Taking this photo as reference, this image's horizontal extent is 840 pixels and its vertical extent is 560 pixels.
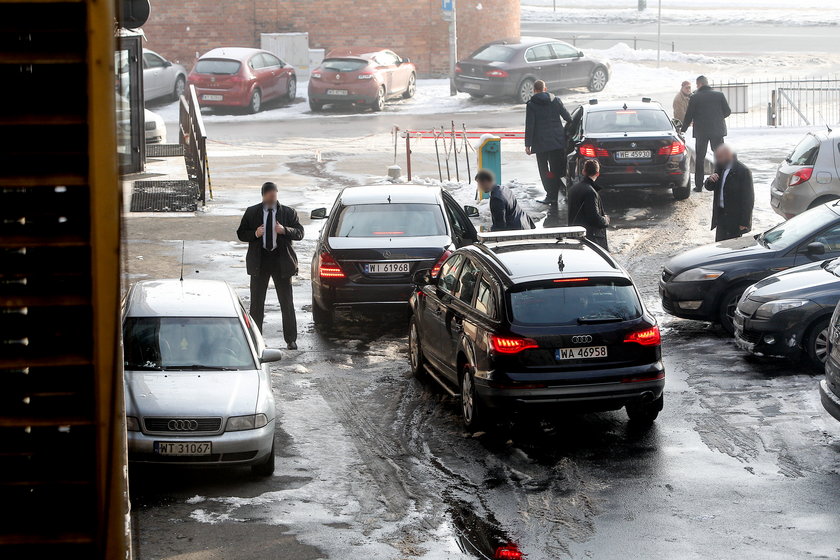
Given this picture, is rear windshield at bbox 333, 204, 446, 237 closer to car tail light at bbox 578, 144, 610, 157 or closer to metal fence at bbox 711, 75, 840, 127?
car tail light at bbox 578, 144, 610, 157

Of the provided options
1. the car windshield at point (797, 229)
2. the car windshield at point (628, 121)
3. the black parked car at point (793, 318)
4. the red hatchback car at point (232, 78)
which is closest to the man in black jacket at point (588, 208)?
the car windshield at point (797, 229)

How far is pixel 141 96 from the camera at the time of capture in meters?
21.5

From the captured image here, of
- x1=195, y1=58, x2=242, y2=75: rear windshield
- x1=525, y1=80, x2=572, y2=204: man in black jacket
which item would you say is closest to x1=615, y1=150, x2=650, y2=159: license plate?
x1=525, y1=80, x2=572, y2=204: man in black jacket

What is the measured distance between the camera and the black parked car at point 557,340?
9.77 m

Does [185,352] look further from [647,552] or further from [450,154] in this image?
[450,154]

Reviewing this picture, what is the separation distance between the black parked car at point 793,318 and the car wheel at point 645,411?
2157 millimetres

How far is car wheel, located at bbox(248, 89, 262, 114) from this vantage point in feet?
110

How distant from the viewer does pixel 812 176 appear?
1786cm

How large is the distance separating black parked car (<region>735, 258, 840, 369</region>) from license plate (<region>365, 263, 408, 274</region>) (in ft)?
11.6

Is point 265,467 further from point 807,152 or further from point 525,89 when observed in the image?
point 525,89

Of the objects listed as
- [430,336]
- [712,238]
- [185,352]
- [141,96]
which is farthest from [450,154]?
[185,352]

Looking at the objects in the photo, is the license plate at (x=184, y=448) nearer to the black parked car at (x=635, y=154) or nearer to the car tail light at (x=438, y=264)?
the car tail light at (x=438, y=264)

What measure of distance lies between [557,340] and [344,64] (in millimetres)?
25042

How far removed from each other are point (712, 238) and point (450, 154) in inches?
371
